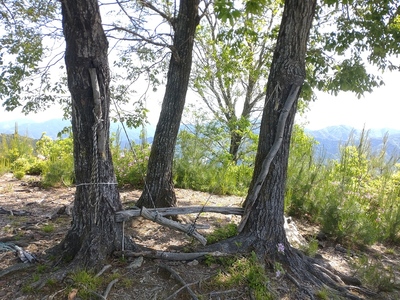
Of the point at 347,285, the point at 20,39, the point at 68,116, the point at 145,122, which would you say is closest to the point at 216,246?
the point at 347,285

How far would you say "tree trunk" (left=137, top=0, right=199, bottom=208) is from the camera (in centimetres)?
392

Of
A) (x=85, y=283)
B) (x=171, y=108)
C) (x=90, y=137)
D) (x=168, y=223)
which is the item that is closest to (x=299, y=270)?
(x=168, y=223)

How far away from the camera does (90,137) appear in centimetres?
257

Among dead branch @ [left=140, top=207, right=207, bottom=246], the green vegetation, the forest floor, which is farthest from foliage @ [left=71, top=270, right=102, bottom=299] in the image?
the green vegetation

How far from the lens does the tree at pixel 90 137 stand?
2.42 metres

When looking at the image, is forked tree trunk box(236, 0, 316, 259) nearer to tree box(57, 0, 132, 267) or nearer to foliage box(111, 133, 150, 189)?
tree box(57, 0, 132, 267)

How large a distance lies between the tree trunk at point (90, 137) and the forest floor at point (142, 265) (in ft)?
0.78

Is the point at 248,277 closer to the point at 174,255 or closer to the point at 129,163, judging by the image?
the point at 174,255

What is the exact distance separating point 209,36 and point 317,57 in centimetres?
754

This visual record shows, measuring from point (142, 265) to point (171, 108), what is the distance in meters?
2.05

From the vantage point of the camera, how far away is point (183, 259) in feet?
9.30

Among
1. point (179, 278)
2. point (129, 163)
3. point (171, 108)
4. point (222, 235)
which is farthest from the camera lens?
point (129, 163)

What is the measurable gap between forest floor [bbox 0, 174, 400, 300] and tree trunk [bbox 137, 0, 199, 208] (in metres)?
0.42

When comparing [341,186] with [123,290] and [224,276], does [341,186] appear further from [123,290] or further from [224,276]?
[123,290]
